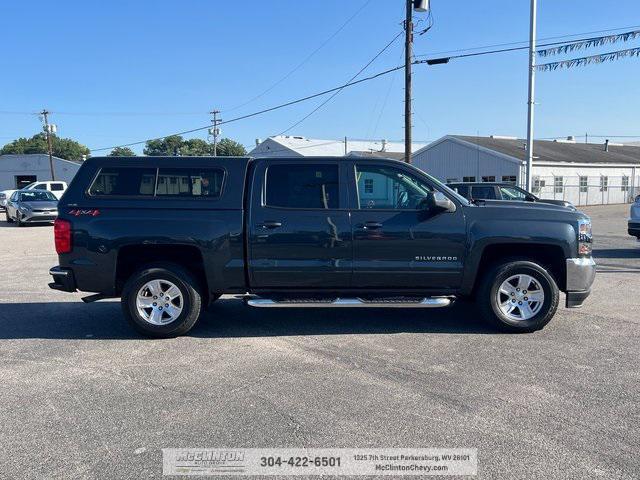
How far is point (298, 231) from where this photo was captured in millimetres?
5715

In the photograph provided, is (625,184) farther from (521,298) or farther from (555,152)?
(521,298)

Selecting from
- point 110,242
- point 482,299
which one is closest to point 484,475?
point 482,299

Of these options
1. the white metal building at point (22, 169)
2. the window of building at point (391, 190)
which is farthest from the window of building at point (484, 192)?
the white metal building at point (22, 169)

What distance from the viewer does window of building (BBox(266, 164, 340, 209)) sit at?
5816mm

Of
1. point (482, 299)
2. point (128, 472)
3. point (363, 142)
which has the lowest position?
point (128, 472)

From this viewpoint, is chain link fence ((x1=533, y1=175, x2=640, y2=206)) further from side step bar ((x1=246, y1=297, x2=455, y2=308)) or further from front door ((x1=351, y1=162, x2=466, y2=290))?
side step bar ((x1=246, y1=297, x2=455, y2=308))

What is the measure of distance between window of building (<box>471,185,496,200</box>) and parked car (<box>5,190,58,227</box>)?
17.5 meters

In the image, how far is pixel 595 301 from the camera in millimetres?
7336

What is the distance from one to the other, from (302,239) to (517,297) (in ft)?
8.02

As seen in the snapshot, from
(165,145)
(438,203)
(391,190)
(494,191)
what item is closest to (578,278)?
(438,203)

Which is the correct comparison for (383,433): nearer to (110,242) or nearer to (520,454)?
(520,454)

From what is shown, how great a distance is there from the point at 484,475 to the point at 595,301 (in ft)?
16.9

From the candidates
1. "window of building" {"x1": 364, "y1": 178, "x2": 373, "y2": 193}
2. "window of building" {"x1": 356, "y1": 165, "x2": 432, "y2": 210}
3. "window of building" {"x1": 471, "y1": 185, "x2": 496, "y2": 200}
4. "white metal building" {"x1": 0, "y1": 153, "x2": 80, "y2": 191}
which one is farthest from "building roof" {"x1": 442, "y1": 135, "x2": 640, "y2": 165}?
"white metal building" {"x1": 0, "y1": 153, "x2": 80, "y2": 191}

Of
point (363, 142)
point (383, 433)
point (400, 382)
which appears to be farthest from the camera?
point (363, 142)
